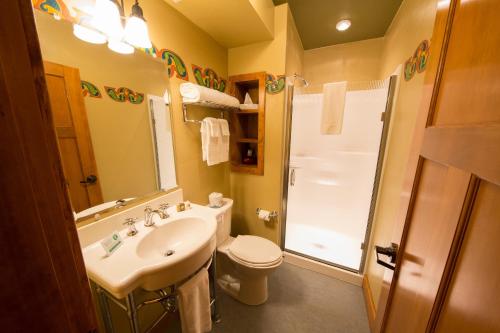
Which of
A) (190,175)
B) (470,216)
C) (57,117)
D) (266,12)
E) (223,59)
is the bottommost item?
(190,175)

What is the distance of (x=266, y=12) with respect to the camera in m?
1.28

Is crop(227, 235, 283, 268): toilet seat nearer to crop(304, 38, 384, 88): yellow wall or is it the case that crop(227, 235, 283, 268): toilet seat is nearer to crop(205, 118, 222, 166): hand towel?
crop(205, 118, 222, 166): hand towel

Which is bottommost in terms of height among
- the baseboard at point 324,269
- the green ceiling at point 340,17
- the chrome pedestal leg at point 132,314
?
the baseboard at point 324,269

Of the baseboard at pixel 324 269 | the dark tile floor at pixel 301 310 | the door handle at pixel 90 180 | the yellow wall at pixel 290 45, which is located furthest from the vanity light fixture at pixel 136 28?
the baseboard at pixel 324 269

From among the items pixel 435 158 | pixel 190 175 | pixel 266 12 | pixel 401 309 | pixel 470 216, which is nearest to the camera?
pixel 470 216

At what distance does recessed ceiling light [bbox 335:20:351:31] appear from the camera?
1599 mm

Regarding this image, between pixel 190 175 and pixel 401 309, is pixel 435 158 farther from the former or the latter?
pixel 190 175

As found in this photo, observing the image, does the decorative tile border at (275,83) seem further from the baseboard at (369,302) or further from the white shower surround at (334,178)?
the baseboard at (369,302)

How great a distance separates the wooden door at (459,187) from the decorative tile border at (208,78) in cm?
131

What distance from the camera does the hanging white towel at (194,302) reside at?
887 millimetres

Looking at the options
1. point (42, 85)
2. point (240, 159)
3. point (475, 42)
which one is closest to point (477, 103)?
point (475, 42)

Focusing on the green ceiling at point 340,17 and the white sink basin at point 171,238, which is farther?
the green ceiling at point 340,17

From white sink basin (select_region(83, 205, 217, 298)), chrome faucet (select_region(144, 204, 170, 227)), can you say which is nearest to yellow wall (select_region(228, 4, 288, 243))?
white sink basin (select_region(83, 205, 217, 298))

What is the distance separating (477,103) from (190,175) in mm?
1446
